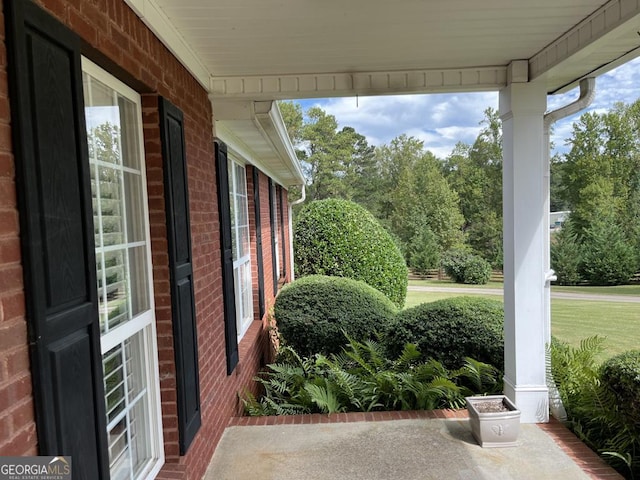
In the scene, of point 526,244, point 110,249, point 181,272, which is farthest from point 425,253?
point 110,249

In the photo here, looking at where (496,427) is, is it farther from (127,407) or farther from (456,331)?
(127,407)

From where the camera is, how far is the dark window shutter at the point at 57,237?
1.19 meters

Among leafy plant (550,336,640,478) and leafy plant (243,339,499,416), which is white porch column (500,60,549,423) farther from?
leafy plant (243,339,499,416)

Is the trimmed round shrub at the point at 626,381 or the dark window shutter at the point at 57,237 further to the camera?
the trimmed round shrub at the point at 626,381

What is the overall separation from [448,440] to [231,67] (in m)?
3.38

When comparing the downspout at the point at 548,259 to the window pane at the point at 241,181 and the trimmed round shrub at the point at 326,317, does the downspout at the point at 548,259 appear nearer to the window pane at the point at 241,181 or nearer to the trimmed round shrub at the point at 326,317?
the trimmed round shrub at the point at 326,317

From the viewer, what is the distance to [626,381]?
9.81ft

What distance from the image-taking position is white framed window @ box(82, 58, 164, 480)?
188 centimetres

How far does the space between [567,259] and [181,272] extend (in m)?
20.6

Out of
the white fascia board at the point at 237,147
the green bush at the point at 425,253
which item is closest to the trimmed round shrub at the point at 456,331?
the white fascia board at the point at 237,147

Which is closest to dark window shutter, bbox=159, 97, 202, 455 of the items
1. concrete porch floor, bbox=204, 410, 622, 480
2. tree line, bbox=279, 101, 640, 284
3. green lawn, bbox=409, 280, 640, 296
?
concrete porch floor, bbox=204, 410, 622, 480

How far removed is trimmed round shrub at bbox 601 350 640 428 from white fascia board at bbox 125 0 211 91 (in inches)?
148

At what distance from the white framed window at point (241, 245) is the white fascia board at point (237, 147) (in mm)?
133

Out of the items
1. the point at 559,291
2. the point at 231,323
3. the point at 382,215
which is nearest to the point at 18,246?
the point at 231,323
